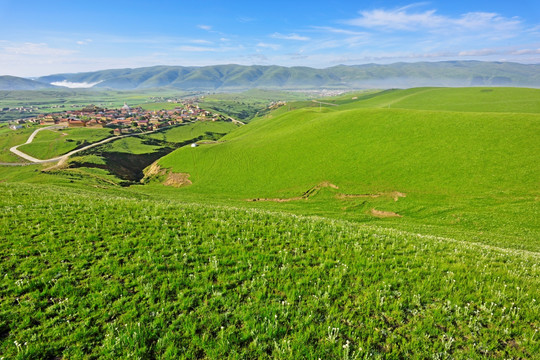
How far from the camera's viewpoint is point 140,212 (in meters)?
15.2

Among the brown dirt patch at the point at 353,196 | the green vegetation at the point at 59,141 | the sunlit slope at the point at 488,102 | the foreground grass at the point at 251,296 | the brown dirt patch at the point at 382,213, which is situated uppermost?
the sunlit slope at the point at 488,102

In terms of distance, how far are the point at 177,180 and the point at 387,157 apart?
194 feet

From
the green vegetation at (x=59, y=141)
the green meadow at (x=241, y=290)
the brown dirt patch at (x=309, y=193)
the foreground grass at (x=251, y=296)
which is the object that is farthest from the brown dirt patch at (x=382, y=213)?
the green vegetation at (x=59, y=141)

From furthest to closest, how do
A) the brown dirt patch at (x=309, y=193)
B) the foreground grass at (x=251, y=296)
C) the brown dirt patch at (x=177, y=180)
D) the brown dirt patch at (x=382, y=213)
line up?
1. the brown dirt patch at (x=177, y=180)
2. the brown dirt patch at (x=309, y=193)
3. the brown dirt patch at (x=382, y=213)
4. the foreground grass at (x=251, y=296)

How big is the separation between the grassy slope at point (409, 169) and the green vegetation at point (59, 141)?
8583 cm

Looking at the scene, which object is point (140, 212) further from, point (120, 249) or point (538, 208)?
point (538, 208)

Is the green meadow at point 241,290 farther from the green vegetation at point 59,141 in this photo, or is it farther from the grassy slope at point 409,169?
the green vegetation at point 59,141

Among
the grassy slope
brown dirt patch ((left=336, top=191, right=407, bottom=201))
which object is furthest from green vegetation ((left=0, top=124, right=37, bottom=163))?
brown dirt patch ((left=336, top=191, right=407, bottom=201))

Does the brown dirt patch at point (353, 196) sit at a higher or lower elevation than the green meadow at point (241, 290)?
lower

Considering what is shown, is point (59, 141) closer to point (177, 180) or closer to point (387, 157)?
point (177, 180)

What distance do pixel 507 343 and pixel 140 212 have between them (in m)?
17.6

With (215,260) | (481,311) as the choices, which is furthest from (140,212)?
(481,311)

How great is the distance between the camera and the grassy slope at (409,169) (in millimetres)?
35000

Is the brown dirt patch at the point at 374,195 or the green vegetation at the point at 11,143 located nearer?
the brown dirt patch at the point at 374,195
